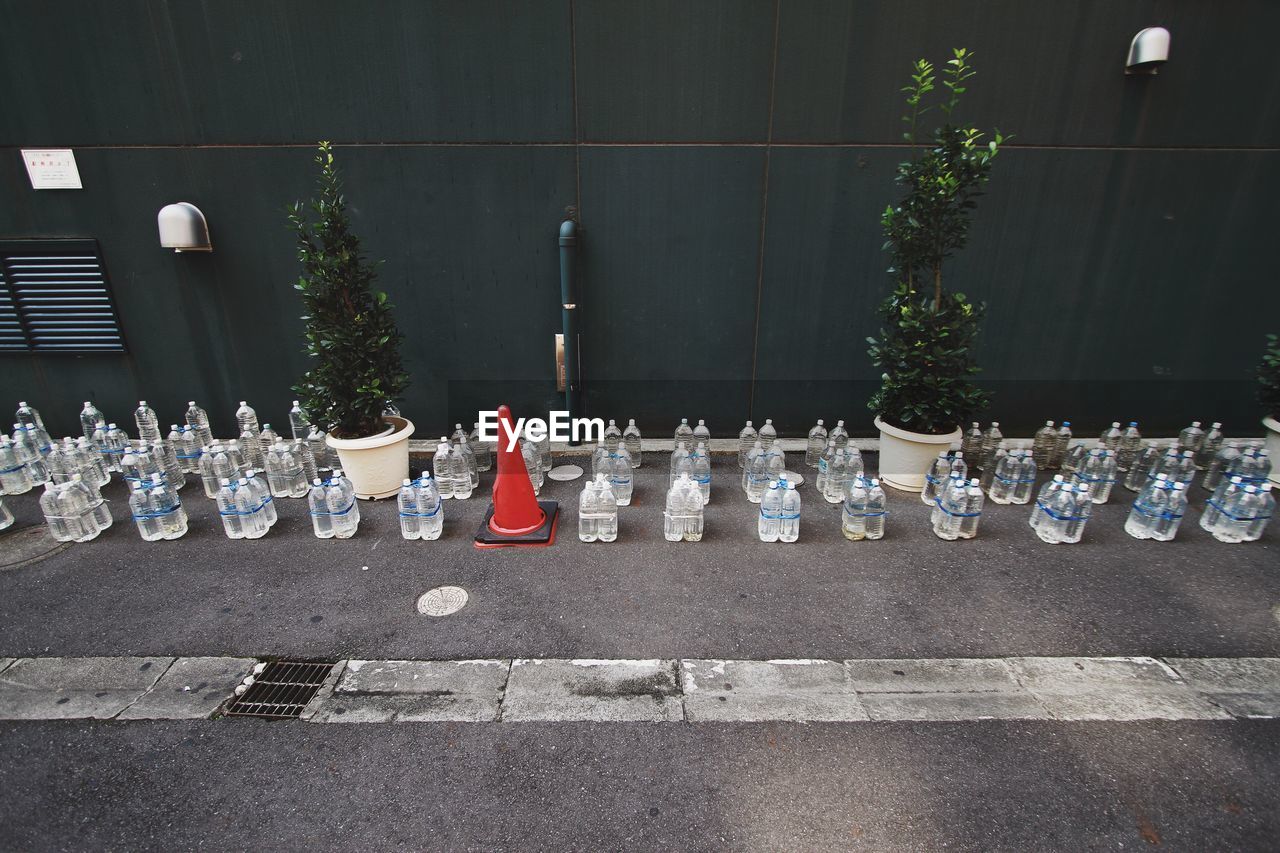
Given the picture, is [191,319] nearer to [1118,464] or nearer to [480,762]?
[480,762]

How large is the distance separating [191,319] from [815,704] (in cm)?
703

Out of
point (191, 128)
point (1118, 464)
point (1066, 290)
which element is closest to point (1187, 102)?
point (1066, 290)

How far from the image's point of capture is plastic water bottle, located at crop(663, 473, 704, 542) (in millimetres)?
4738

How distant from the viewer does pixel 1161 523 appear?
484 centimetres

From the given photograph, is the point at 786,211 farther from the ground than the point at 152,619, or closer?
farther from the ground

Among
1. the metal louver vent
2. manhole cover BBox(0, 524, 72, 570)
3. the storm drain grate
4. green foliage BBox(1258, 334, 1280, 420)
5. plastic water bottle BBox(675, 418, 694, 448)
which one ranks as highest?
the metal louver vent

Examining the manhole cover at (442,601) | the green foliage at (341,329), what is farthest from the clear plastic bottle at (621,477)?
the green foliage at (341,329)

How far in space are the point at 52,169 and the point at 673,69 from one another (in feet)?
20.0

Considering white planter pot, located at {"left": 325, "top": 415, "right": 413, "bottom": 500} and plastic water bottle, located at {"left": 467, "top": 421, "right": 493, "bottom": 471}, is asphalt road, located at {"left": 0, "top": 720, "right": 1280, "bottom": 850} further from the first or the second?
plastic water bottle, located at {"left": 467, "top": 421, "right": 493, "bottom": 471}

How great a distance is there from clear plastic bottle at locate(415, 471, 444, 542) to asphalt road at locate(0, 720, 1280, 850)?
6.01ft

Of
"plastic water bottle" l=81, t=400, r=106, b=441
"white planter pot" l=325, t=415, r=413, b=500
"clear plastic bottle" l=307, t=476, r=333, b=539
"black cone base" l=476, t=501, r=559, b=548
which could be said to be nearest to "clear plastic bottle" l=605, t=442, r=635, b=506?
"black cone base" l=476, t=501, r=559, b=548

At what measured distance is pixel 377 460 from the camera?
538 centimetres

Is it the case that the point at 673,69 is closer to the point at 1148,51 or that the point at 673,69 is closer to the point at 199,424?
the point at 1148,51

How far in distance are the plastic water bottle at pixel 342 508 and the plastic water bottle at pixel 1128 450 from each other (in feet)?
23.6
